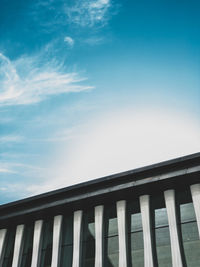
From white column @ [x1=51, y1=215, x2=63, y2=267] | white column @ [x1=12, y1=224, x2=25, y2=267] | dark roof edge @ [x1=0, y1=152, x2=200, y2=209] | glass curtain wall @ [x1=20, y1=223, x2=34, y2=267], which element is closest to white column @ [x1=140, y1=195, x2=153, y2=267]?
dark roof edge @ [x1=0, y1=152, x2=200, y2=209]

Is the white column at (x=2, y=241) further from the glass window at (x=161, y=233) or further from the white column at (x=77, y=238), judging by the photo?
the glass window at (x=161, y=233)

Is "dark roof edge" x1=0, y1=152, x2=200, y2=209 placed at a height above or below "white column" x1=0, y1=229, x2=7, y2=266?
above

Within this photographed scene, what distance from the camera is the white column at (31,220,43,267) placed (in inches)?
769

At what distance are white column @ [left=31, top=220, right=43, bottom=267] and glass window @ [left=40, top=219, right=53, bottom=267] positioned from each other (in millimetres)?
394

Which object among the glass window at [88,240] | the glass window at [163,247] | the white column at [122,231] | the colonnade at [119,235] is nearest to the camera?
the glass window at [163,247]

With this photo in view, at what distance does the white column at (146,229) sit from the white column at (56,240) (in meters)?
6.19

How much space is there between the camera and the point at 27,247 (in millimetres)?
20891

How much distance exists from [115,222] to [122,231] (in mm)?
1236

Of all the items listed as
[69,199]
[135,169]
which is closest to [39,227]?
[69,199]

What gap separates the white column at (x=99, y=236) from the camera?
1750 centimetres

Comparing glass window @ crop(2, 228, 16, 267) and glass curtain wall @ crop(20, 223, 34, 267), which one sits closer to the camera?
glass curtain wall @ crop(20, 223, 34, 267)

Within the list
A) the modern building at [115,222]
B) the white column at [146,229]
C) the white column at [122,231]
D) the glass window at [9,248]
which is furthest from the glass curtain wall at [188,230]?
the glass window at [9,248]

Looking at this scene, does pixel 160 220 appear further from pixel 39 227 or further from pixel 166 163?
pixel 39 227

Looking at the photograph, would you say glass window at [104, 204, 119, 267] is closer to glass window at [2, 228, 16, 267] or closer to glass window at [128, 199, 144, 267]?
glass window at [128, 199, 144, 267]
